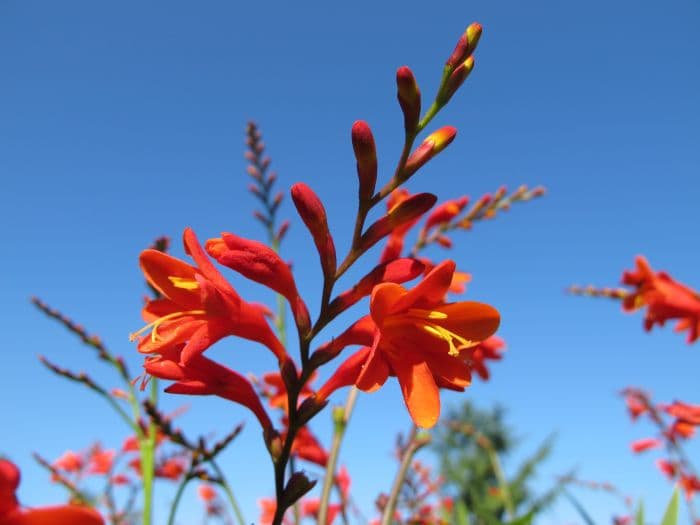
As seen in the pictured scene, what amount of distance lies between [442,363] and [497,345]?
1.48 meters

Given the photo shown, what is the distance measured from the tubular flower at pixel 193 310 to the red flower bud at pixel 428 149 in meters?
0.43

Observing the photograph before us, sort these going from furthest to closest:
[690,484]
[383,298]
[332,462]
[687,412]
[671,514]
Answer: [690,484]
[687,412]
[671,514]
[332,462]
[383,298]

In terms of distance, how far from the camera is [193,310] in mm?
1232

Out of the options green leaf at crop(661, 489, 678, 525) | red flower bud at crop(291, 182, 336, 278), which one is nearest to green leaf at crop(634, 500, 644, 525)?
green leaf at crop(661, 489, 678, 525)

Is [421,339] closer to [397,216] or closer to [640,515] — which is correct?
[397,216]

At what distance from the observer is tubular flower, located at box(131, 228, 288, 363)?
3.61 feet

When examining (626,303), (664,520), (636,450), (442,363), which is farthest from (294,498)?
(636,450)

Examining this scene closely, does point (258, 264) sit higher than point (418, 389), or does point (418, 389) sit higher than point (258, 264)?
point (258, 264)

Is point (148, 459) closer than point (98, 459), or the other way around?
point (148, 459)

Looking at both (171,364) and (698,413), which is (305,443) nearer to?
(171,364)

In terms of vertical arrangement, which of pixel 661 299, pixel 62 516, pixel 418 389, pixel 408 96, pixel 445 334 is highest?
pixel 661 299

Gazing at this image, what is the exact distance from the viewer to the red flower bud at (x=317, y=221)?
1158 millimetres

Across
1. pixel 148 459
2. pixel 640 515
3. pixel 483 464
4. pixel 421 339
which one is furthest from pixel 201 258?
pixel 483 464

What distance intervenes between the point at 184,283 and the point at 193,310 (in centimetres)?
6
